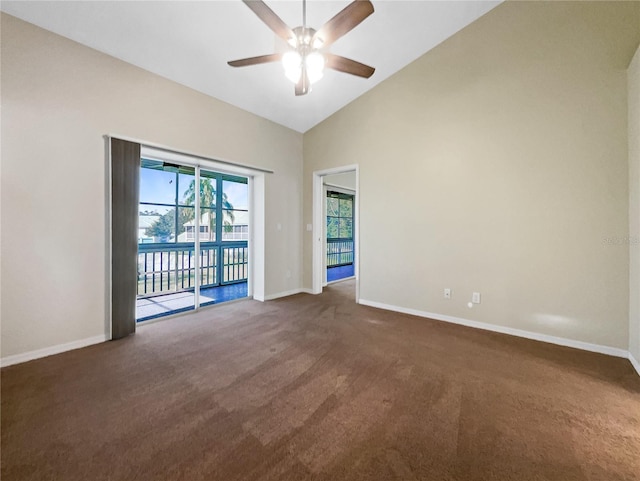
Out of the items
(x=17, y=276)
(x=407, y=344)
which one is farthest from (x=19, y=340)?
(x=407, y=344)

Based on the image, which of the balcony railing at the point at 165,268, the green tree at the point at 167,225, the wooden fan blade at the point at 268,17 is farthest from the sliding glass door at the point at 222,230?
the wooden fan blade at the point at 268,17

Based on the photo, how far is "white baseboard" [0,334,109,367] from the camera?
2.27 metres

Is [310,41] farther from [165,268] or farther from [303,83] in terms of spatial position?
[165,268]

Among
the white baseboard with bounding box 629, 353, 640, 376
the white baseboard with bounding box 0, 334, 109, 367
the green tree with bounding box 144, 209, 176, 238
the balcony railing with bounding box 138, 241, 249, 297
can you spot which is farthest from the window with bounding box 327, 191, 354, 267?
the white baseboard with bounding box 629, 353, 640, 376

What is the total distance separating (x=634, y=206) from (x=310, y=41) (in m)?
3.12

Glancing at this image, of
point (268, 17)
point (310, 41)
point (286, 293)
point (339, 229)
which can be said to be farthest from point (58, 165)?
point (339, 229)

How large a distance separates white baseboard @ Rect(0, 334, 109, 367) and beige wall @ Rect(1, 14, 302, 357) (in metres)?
0.04

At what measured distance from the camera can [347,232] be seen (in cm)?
792

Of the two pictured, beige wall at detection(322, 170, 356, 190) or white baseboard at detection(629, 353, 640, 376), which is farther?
beige wall at detection(322, 170, 356, 190)

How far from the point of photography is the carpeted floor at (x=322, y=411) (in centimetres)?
129

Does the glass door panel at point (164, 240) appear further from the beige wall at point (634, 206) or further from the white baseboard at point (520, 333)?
the beige wall at point (634, 206)

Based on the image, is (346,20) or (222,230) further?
(222,230)

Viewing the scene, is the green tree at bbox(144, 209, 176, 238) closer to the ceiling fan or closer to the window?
the ceiling fan

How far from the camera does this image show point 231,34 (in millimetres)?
2719
